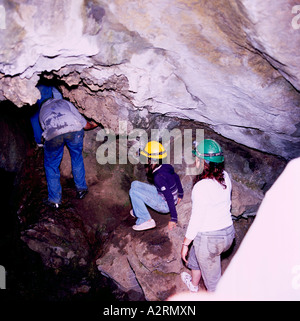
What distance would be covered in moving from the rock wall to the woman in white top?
3.10 feet

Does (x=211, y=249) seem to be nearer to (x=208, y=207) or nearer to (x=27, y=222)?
(x=208, y=207)

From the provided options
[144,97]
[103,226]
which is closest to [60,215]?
[103,226]

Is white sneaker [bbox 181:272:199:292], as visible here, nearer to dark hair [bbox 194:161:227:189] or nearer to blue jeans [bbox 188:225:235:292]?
blue jeans [bbox 188:225:235:292]

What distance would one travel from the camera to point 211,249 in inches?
115

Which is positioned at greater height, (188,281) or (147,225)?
(147,225)

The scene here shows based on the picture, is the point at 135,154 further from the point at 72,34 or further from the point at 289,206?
the point at 289,206

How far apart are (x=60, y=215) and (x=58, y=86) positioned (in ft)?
7.15

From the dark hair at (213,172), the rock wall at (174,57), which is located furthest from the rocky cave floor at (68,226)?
the rock wall at (174,57)

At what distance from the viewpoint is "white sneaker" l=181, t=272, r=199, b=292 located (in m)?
3.49

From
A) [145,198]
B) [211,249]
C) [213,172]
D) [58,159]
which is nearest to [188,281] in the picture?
[211,249]

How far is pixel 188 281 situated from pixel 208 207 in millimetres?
1346

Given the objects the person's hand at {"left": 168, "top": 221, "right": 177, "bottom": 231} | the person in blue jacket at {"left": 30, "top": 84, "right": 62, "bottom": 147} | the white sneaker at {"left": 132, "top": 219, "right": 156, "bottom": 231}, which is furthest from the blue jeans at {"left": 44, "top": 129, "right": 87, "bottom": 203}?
the person's hand at {"left": 168, "top": 221, "right": 177, "bottom": 231}

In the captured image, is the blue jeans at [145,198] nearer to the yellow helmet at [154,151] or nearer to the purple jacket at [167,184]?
the purple jacket at [167,184]

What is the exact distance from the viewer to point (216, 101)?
361 cm
